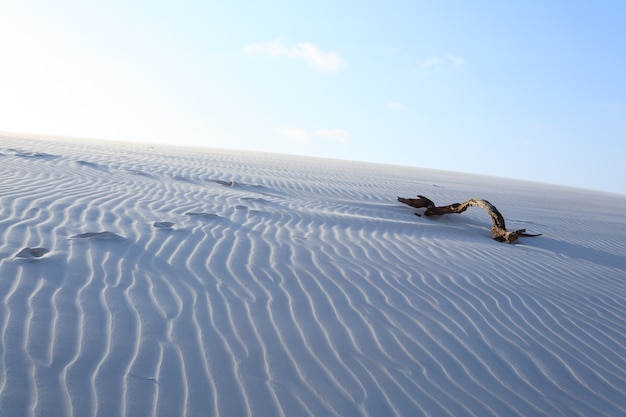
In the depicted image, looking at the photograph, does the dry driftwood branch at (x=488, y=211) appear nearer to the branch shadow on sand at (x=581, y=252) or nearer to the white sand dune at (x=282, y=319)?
the branch shadow on sand at (x=581, y=252)

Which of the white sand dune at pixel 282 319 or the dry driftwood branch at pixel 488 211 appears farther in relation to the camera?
the dry driftwood branch at pixel 488 211

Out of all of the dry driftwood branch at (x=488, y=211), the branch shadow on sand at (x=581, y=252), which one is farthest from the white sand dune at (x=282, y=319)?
the dry driftwood branch at (x=488, y=211)

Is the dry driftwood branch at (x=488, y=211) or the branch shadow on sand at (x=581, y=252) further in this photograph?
the dry driftwood branch at (x=488, y=211)

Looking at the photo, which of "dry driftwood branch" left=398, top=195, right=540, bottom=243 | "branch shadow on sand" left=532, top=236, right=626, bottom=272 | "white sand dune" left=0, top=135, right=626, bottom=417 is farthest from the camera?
"dry driftwood branch" left=398, top=195, right=540, bottom=243

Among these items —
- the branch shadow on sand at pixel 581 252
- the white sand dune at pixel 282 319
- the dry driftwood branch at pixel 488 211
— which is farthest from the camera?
the dry driftwood branch at pixel 488 211

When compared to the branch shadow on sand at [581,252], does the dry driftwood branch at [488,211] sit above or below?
above

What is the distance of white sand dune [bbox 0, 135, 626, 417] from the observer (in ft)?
8.43

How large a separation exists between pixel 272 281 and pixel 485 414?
2052mm

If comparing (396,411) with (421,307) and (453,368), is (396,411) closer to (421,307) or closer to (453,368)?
(453,368)

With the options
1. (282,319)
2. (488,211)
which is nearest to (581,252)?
(488,211)

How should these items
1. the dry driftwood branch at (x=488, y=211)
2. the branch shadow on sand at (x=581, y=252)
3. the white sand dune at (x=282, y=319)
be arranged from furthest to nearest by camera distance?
1. the dry driftwood branch at (x=488, y=211)
2. the branch shadow on sand at (x=581, y=252)
3. the white sand dune at (x=282, y=319)

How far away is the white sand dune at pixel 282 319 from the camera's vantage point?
8.43ft

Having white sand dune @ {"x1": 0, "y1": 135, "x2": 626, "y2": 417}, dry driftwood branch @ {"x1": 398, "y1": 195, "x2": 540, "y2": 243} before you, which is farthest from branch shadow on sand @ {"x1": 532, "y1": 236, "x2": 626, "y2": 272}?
dry driftwood branch @ {"x1": 398, "y1": 195, "x2": 540, "y2": 243}

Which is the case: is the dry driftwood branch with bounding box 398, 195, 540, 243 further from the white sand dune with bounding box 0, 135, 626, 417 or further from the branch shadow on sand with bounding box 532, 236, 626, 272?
the white sand dune with bounding box 0, 135, 626, 417
